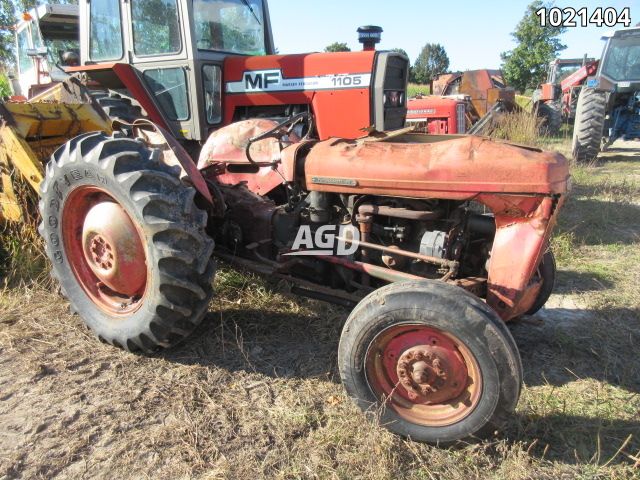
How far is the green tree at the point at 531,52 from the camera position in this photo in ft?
72.7

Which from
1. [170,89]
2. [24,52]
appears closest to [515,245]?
[170,89]

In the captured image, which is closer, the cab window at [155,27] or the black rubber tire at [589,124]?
the cab window at [155,27]

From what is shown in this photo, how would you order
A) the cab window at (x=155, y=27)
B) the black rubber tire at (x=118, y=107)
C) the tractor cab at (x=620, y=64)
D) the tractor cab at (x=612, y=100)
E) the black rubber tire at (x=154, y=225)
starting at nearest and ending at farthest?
the black rubber tire at (x=154, y=225)
the black rubber tire at (x=118, y=107)
the cab window at (x=155, y=27)
the tractor cab at (x=612, y=100)
the tractor cab at (x=620, y=64)

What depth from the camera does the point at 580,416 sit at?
7.93 feet

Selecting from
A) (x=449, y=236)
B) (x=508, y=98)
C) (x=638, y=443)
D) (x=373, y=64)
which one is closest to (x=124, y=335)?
(x=449, y=236)

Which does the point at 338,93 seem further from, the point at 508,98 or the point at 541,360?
the point at 508,98

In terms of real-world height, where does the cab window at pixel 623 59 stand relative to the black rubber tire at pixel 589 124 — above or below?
above

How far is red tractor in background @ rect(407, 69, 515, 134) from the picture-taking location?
25.2 ft

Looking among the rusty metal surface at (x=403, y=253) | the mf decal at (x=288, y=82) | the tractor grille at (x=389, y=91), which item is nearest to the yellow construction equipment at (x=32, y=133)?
the mf decal at (x=288, y=82)

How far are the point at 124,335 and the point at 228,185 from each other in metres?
1.19

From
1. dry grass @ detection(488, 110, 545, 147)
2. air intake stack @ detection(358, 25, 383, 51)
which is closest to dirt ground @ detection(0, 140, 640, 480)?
air intake stack @ detection(358, 25, 383, 51)

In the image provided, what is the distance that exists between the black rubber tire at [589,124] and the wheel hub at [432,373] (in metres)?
8.10

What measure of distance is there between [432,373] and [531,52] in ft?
77.9

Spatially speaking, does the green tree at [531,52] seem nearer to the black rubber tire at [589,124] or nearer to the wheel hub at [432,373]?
the black rubber tire at [589,124]
